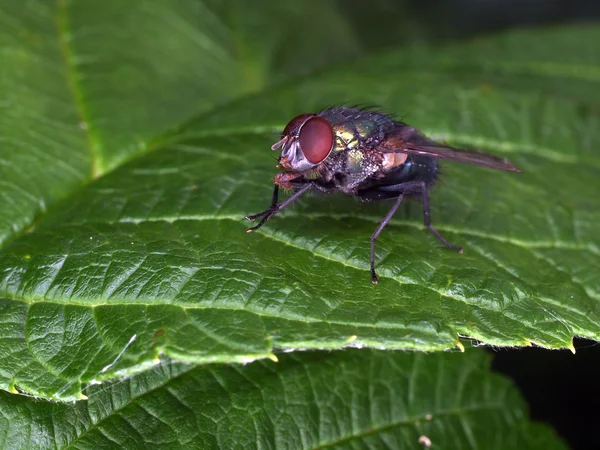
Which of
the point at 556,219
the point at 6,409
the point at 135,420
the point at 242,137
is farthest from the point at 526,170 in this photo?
the point at 6,409

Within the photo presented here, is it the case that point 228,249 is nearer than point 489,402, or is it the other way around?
point 228,249

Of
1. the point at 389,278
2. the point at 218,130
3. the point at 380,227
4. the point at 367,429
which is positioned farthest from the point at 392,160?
the point at 367,429

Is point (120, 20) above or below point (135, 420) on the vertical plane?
above

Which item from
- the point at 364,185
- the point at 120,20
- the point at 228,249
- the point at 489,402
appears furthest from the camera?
the point at 120,20

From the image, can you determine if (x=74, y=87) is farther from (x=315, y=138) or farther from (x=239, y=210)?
(x=315, y=138)

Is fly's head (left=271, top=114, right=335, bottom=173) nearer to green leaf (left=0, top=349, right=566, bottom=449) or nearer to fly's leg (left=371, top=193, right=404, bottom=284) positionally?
fly's leg (left=371, top=193, right=404, bottom=284)

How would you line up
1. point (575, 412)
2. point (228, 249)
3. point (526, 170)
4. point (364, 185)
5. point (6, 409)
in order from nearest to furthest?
point (6, 409) → point (228, 249) → point (364, 185) → point (526, 170) → point (575, 412)

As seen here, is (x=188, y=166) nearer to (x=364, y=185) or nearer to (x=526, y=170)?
(x=364, y=185)
